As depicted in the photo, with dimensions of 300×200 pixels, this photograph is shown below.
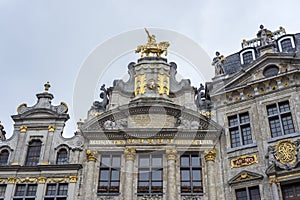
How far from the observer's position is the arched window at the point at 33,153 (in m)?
23.3

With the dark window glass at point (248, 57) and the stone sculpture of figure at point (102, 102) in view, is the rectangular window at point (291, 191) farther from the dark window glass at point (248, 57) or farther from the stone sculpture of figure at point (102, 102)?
the stone sculpture of figure at point (102, 102)

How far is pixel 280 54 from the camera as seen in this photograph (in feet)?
77.6

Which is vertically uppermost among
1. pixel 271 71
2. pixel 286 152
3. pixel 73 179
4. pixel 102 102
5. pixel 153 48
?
pixel 153 48

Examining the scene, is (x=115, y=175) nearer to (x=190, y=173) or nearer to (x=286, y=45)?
(x=190, y=173)

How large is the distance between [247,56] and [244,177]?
8.80 metres

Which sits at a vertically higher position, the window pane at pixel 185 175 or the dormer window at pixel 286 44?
the dormer window at pixel 286 44

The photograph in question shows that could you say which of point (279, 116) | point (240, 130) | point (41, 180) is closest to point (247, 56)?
point (279, 116)

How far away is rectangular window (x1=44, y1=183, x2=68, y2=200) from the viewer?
71.5ft

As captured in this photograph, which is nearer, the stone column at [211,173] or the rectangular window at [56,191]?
the stone column at [211,173]

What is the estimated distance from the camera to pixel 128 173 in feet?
72.1

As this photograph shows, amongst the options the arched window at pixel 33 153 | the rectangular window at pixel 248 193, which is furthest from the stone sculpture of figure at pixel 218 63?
the arched window at pixel 33 153

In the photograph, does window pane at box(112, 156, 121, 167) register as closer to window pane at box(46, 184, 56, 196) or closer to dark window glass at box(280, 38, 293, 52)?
window pane at box(46, 184, 56, 196)

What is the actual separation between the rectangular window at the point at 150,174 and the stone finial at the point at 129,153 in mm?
500

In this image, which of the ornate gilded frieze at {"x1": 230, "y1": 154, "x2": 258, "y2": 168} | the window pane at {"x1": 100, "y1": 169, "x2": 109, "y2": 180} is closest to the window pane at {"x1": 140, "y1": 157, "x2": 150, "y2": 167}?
the window pane at {"x1": 100, "y1": 169, "x2": 109, "y2": 180}
